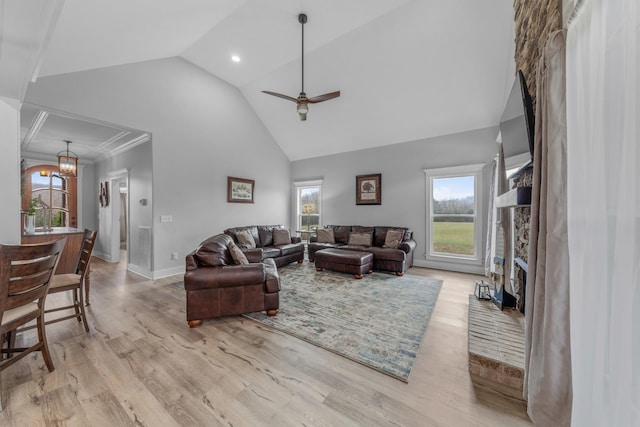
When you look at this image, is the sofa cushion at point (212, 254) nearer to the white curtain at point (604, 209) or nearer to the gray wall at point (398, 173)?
the white curtain at point (604, 209)

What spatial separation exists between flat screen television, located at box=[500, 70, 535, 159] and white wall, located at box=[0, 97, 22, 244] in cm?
442

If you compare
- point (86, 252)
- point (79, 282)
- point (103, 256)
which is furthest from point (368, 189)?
point (103, 256)

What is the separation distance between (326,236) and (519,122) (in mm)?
4396

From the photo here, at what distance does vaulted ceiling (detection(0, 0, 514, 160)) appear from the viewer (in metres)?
2.91

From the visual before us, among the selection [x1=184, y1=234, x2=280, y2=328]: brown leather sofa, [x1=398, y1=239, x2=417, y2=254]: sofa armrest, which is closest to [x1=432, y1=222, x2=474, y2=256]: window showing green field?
[x1=398, y1=239, x2=417, y2=254]: sofa armrest

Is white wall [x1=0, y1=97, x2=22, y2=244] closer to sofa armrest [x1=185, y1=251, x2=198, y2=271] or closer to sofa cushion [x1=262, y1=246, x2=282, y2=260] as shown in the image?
sofa armrest [x1=185, y1=251, x2=198, y2=271]

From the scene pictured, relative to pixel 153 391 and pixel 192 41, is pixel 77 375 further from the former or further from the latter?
pixel 192 41

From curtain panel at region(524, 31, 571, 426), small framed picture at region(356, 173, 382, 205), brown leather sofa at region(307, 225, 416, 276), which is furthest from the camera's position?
small framed picture at region(356, 173, 382, 205)

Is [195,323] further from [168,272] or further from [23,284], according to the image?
[168,272]

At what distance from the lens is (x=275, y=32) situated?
Answer: 3.76 metres

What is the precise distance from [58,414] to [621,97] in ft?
10.6

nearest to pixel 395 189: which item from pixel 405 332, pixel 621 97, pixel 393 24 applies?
pixel 393 24

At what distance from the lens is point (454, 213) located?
4934mm

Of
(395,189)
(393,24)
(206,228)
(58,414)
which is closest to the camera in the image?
(58,414)
